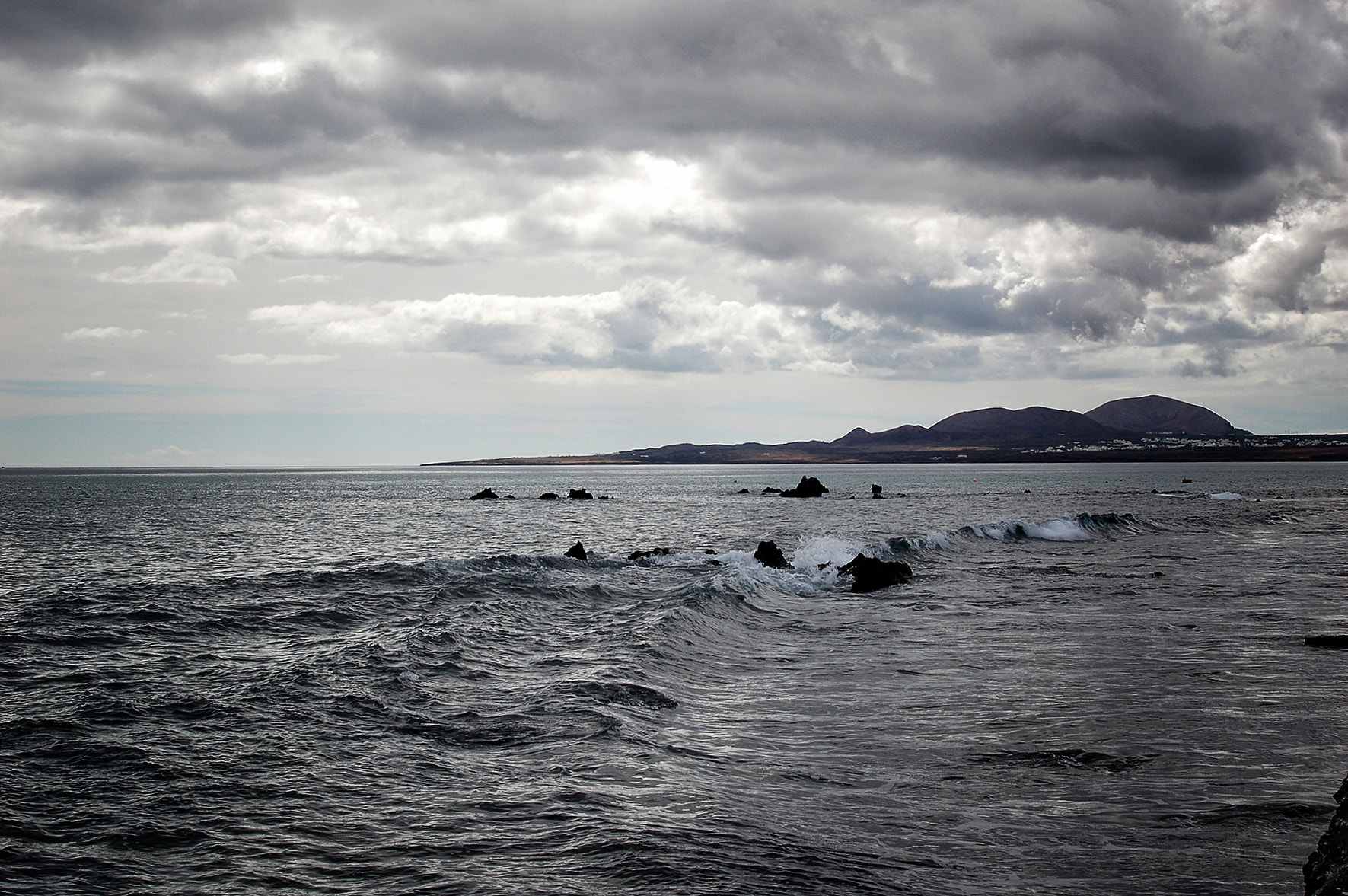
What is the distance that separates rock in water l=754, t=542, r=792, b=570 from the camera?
38094 mm

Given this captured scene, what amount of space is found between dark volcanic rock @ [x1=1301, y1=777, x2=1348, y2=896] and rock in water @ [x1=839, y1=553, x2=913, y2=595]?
24.5 m

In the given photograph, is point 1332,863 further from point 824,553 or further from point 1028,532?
point 1028,532

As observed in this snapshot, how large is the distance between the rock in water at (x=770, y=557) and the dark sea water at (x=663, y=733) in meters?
4.12

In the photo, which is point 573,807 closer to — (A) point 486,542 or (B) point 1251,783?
(B) point 1251,783

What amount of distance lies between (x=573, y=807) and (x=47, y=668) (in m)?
13.8

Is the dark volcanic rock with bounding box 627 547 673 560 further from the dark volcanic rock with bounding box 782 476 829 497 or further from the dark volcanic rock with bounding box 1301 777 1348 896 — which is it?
the dark volcanic rock with bounding box 782 476 829 497

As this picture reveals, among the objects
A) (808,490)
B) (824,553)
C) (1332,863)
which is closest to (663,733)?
(1332,863)

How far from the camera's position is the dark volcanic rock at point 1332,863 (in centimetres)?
639

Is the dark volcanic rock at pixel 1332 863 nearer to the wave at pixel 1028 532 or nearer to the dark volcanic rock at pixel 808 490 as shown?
the wave at pixel 1028 532

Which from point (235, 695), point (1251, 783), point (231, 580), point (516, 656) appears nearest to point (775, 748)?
point (1251, 783)

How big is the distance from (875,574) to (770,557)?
22.3 ft

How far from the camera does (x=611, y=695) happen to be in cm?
1577

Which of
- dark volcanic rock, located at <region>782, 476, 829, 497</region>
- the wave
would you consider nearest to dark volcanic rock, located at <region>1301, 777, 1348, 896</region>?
the wave

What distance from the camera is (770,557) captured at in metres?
38.6
